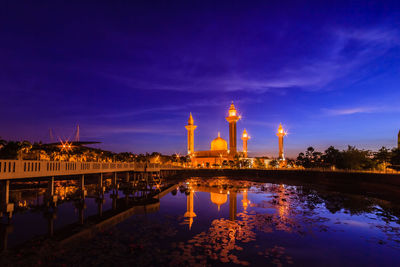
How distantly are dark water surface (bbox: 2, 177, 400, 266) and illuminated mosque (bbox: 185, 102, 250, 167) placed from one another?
95449 millimetres

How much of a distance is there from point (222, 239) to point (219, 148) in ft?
401

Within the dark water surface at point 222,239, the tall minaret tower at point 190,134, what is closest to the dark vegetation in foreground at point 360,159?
the dark water surface at point 222,239

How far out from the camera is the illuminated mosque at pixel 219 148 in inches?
4875

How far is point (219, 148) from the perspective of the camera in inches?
5399

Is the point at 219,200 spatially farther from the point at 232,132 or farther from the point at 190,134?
the point at 190,134

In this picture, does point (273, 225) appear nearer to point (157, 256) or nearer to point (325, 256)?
point (325, 256)

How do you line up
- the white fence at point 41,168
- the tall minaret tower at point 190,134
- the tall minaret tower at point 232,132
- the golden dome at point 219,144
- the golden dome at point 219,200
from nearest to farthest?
the white fence at point 41,168 < the golden dome at point 219,200 < the tall minaret tower at point 232,132 < the golden dome at point 219,144 < the tall minaret tower at point 190,134

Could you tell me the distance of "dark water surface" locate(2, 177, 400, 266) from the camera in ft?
39.5

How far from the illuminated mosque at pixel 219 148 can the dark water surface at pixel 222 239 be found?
313 feet

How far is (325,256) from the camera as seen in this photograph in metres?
13.1

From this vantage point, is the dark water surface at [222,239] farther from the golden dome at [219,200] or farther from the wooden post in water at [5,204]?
the golden dome at [219,200]

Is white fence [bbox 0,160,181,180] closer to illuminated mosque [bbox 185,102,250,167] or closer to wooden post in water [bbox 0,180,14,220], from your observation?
wooden post in water [bbox 0,180,14,220]

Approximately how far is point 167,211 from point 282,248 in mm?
13730

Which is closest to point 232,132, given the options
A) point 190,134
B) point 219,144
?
point 219,144
